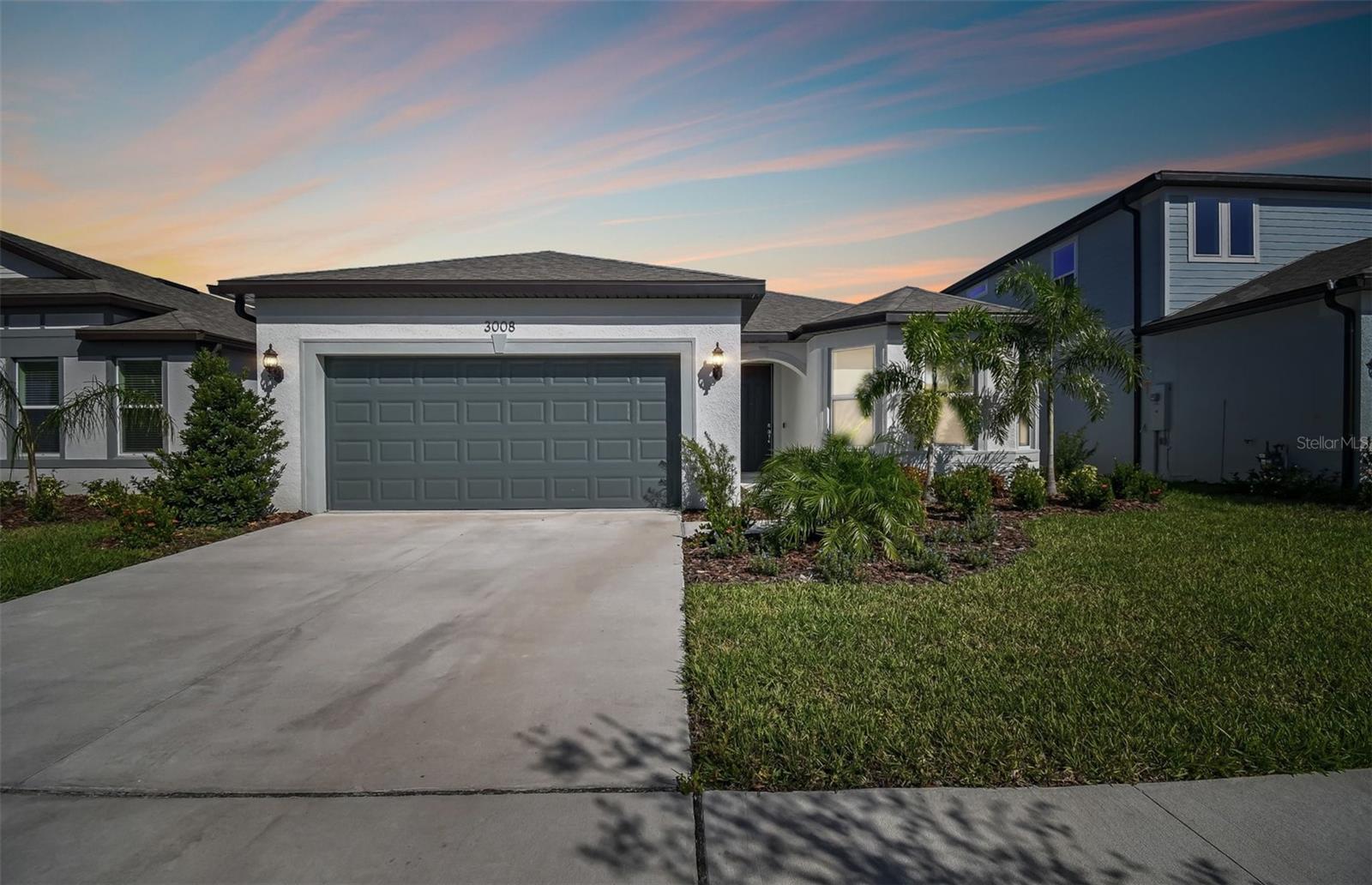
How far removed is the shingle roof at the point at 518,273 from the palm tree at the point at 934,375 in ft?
8.92

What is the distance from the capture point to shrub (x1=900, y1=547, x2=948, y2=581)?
20.0ft

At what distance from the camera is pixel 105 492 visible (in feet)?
34.6

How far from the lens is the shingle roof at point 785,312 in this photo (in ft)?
47.5

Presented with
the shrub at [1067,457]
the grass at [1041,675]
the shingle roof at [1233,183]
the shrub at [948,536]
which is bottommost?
the grass at [1041,675]

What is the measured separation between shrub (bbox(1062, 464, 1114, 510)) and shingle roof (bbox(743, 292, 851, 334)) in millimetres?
6287

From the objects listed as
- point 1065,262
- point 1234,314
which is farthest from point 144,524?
point 1065,262

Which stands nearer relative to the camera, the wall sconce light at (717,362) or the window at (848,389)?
the wall sconce light at (717,362)

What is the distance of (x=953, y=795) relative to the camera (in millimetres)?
2641

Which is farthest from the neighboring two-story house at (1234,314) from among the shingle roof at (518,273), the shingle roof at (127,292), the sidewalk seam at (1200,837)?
the shingle roof at (127,292)

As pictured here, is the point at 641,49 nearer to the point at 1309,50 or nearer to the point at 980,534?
the point at 980,534

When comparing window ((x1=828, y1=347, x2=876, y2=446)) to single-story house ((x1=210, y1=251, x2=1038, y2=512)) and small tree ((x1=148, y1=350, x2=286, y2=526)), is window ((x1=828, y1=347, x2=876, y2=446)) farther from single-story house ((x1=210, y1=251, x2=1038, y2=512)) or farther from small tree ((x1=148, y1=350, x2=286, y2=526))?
small tree ((x1=148, y1=350, x2=286, y2=526))

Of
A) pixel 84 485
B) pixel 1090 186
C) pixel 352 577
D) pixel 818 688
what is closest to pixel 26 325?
pixel 84 485

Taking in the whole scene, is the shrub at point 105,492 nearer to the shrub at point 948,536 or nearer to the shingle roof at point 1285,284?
Result: the shrub at point 948,536

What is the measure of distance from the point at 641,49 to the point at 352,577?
8.41 metres
